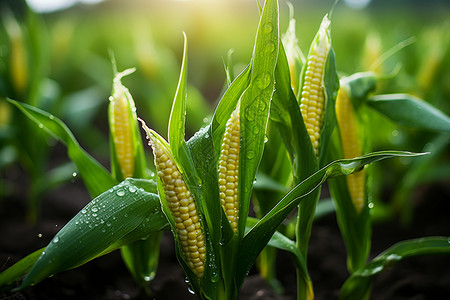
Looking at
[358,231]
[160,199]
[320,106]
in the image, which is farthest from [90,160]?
[358,231]

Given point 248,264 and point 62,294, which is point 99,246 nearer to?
point 248,264

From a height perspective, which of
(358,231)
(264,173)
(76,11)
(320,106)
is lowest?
(358,231)

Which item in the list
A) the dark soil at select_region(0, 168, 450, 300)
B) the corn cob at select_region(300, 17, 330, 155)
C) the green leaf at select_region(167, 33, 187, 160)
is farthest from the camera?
the dark soil at select_region(0, 168, 450, 300)

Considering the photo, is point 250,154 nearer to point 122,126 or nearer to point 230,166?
point 230,166

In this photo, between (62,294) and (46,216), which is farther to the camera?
(46,216)

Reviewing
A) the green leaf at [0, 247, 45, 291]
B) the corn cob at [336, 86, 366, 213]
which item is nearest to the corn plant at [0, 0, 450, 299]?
the green leaf at [0, 247, 45, 291]

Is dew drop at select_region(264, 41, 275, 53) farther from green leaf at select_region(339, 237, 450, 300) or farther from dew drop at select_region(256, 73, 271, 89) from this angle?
green leaf at select_region(339, 237, 450, 300)

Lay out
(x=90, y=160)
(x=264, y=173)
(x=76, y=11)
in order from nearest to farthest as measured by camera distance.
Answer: (x=90, y=160)
(x=264, y=173)
(x=76, y=11)
